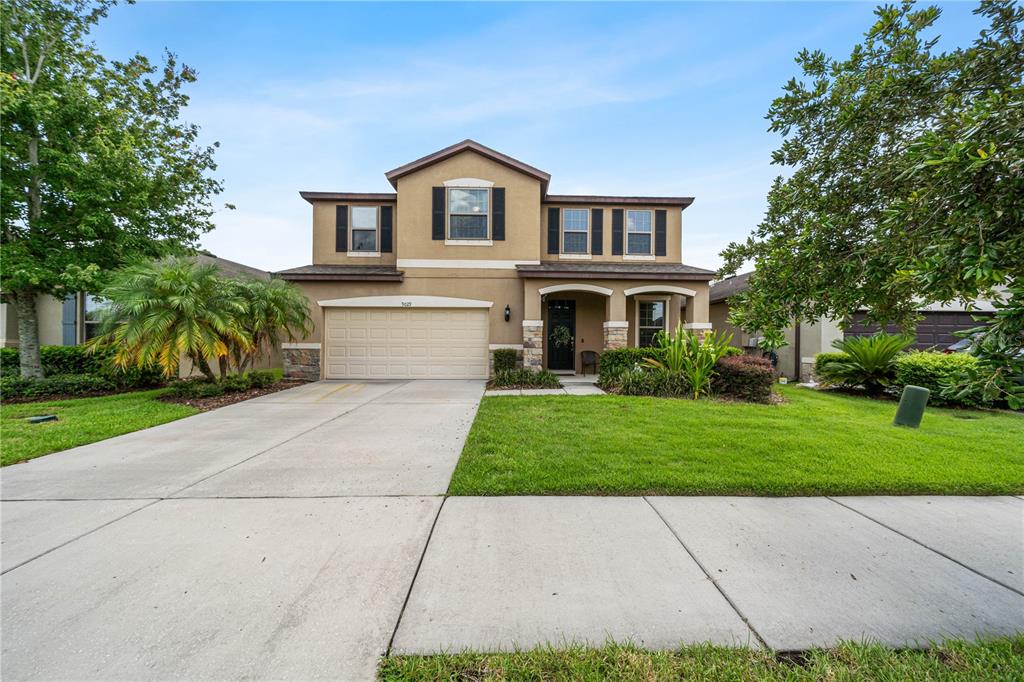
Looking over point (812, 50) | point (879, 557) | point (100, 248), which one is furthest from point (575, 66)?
point (100, 248)

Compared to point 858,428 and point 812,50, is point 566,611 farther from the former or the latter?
point 858,428

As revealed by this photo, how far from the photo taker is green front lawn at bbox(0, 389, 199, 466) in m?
5.11

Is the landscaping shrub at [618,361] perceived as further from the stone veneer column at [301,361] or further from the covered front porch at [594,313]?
the stone veneer column at [301,361]

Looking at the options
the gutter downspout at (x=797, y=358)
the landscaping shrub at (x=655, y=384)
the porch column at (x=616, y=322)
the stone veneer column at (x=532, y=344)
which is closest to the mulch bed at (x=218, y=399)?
the stone veneer column at (x=532, y=344)

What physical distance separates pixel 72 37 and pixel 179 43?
2.09 m

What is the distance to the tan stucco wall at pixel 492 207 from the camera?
1255 cm

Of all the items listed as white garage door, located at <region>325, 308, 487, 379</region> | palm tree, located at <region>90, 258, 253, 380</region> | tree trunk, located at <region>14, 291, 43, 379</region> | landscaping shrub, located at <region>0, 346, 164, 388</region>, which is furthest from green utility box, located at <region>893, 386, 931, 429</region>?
tree trunk, located at <region>14, 291, 43, 379</region>

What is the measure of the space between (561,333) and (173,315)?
1012 centimetres

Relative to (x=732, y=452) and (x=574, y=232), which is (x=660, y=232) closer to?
(x=574, y=232)

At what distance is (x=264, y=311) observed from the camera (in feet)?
30.3

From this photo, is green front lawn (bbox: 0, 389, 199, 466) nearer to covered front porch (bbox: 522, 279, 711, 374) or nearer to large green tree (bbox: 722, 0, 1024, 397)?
large green tree (bbox: 722, 0, 1024, 397)

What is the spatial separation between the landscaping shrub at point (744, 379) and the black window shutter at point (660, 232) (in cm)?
543

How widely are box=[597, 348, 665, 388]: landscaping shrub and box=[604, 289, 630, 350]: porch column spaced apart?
90cm

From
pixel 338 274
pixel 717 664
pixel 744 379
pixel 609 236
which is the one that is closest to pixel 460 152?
pixel 338 274
